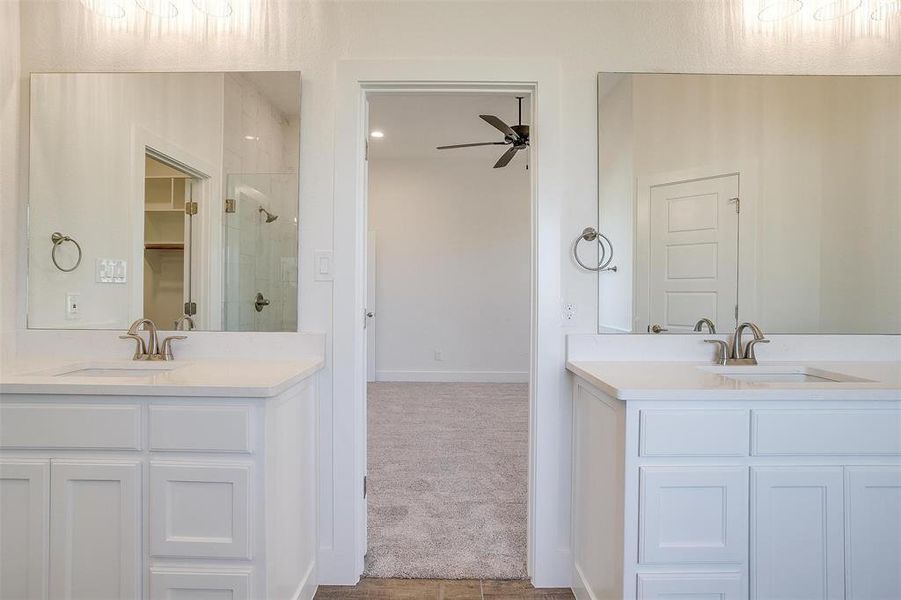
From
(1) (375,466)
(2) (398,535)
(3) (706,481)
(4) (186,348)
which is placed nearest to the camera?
(3) (706,481)

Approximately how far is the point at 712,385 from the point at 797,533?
47 cm

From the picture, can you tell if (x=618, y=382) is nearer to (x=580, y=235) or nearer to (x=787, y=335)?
(x=580, y=235)

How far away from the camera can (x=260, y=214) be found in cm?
179

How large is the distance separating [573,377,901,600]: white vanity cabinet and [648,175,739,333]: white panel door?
2.01ft

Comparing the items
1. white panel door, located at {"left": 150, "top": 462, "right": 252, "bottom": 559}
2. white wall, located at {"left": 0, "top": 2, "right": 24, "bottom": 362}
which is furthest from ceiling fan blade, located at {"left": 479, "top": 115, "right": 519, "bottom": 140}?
white panel door, located at {"left": 150, "top": 462, "right": 252, "bottom": 559}

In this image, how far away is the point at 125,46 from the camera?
1773 mm

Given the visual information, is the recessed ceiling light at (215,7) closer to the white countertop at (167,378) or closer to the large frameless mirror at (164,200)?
the large frameless mirror at (164,200)

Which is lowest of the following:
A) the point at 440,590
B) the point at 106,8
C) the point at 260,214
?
the point at 440,590

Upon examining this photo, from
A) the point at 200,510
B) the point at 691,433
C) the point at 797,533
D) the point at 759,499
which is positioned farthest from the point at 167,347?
the point at 797,533

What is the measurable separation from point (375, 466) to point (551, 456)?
1.50 meters

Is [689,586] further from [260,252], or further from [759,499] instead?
[260,252]

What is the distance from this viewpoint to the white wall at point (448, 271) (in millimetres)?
5543

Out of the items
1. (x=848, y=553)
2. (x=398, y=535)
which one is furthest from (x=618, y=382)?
(x=398, y=535)

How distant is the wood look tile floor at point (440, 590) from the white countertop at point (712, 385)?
868 millimetres
